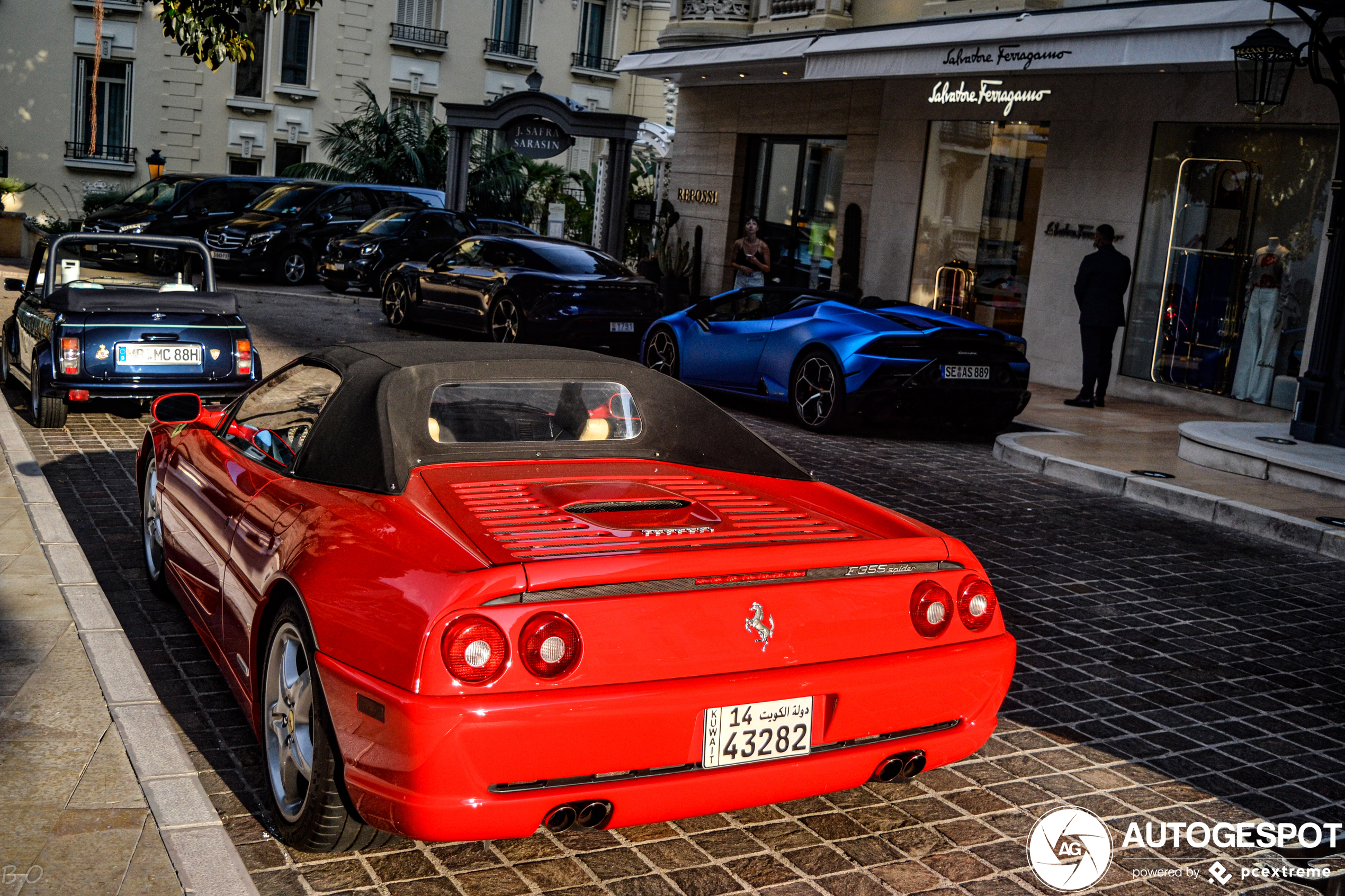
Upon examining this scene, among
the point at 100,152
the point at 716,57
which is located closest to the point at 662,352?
the point at 716,57

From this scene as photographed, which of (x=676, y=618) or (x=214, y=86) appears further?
(x=214, y=86)

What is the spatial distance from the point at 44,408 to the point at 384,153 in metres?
26.1

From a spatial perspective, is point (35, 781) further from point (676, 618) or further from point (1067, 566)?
point (1067, 566)

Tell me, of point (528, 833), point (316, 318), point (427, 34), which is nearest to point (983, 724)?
point (528, 833)

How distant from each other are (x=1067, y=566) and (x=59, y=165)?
3357cm

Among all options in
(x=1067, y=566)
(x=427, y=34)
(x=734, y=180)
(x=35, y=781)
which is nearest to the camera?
(x=35, y=781)

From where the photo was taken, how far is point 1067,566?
747cm

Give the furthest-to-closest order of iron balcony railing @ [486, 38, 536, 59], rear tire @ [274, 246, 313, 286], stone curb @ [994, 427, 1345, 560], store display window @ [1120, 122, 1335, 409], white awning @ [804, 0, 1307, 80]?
iron balcony railing @ [486, 38, 536, 59] < rear tire @ [274, 246, 313, 286] < store display window @ [1120, 122, 1335, 409] < white awning @ [804, 0, 1307, 80] < stone curb @ [994, 427, 1345, 560]

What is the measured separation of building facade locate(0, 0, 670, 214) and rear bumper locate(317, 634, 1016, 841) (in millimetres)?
31957

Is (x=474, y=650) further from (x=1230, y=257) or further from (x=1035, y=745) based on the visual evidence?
(x=1230, y=257)

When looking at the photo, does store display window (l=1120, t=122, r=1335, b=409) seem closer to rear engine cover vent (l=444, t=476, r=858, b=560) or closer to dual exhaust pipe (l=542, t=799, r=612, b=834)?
rear engine cover vent (l=444, t=476, r=858, b=560)

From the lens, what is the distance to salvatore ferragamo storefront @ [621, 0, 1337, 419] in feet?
46.6

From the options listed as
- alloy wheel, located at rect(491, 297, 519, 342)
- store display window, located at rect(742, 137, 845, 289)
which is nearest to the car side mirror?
alloy wheel, located at rect(491, 297, 519, 342)

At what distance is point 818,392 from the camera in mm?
11938
